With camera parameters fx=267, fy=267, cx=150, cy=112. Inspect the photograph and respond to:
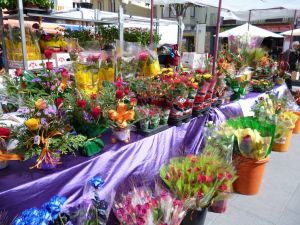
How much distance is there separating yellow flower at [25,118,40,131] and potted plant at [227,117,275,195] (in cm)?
157

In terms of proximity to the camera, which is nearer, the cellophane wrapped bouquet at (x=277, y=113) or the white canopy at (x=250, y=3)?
the cellophane wrapped bouquet at (x=277, y=113)

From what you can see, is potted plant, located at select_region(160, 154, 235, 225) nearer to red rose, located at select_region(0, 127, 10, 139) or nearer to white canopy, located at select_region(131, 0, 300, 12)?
red rose, located at select_region(0, 127, 10, 139)

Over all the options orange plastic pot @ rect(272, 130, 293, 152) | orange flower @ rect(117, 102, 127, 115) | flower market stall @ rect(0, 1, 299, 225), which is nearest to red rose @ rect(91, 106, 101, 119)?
flower market stall @ rect(0, 1, 299, 225)

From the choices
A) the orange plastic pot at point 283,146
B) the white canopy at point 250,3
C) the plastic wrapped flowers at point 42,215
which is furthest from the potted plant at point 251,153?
the white canopy at point 250,3

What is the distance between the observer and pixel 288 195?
7.98 feet

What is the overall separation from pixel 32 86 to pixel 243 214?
6.29ft

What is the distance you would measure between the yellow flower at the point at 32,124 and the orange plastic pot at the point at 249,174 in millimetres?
1630

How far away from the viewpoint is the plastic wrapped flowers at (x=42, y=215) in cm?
100

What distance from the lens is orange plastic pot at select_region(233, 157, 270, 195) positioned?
2234 mm

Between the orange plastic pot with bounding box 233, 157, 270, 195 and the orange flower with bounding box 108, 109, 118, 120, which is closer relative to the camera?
the orange flower with bounding box 108, 109, 118, 120

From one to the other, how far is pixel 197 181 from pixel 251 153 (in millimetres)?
927

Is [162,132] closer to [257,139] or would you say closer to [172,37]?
[257,139]

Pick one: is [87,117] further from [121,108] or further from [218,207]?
[218,207]

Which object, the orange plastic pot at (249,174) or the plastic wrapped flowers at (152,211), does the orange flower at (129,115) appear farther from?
the orange plastic pot at (249,174)
